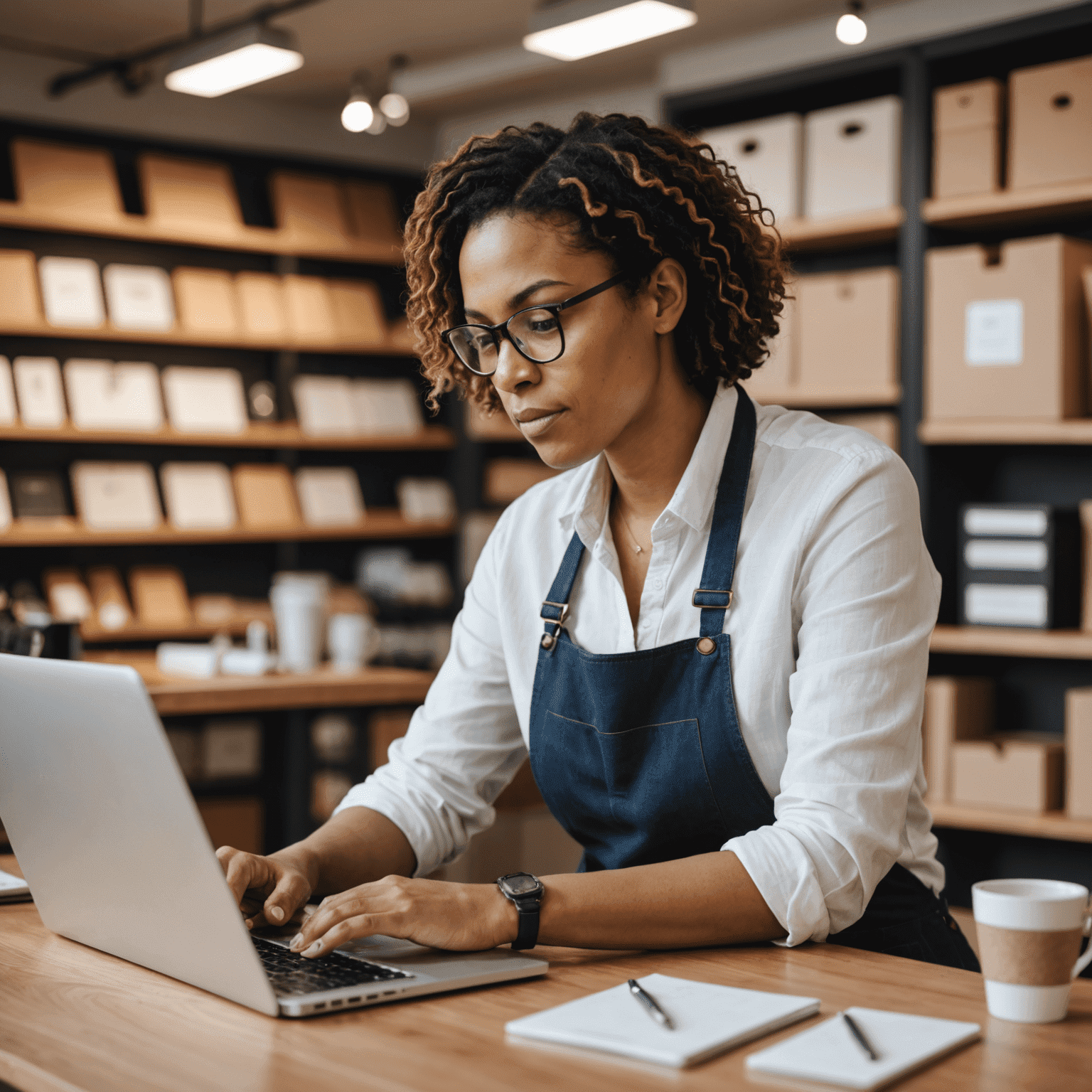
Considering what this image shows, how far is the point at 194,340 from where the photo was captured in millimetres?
4605

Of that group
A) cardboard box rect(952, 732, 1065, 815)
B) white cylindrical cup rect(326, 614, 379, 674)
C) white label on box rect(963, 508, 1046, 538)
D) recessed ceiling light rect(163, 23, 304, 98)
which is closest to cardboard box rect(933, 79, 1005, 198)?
→ white label on box rect(963, 508, 1046, 538)

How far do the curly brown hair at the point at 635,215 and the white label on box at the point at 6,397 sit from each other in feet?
9.96

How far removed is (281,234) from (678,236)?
3648mm

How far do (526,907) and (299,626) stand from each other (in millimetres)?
2419

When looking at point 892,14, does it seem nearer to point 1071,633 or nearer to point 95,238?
point 1071,633

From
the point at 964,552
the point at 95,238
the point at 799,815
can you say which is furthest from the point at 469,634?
the point at 95,238

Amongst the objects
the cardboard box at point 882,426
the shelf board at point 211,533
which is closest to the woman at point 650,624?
the cardboard box at point 882,426

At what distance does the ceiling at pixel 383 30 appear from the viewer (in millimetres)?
4105

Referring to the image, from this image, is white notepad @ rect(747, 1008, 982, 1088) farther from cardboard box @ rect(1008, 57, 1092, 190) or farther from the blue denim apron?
cardboard box @ rect(1008, 57, 1092, 190)

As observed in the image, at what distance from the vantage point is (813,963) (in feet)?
3.77

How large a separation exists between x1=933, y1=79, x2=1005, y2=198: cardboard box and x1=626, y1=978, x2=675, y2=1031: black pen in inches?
101

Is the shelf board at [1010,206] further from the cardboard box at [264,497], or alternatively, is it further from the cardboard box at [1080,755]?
the cardboard box at [264,497]

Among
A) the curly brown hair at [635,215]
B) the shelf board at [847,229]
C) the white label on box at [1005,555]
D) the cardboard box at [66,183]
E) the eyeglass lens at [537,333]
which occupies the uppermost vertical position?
the cardboard box at [66,183]

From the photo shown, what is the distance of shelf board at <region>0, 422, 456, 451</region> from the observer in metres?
4.34
